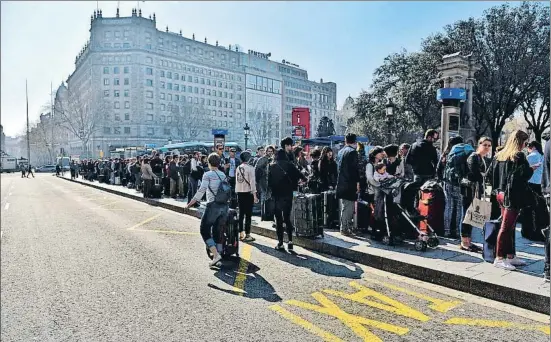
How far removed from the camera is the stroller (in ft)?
23.3

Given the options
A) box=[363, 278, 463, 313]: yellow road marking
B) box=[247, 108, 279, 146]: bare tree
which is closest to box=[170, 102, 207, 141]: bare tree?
box=[247, 108, 279, 146]: bare tree

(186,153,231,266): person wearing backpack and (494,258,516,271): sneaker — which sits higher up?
(186,153,231,266): person wearing backpack

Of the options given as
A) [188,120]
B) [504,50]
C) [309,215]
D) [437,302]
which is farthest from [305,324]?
[188,120]

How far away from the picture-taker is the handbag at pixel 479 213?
639cm

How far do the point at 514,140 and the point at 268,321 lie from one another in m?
4.00

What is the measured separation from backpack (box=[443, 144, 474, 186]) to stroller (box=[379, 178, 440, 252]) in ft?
2.61

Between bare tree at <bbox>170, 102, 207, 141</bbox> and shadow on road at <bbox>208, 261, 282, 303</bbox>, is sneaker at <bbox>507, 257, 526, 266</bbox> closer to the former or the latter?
shadow on road at <bbox>208, 261, 282, 303</bbox>

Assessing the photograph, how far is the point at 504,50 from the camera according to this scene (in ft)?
86.0

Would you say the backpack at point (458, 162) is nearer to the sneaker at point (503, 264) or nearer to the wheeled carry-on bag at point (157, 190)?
the sneaker at point (503, 264)

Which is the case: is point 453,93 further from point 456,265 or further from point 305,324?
point 305,324

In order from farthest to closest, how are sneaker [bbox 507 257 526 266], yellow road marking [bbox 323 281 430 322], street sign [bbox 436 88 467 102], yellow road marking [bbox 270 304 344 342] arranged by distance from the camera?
1. street sign [bbox 436 88 467 102]
2. sneaker [bbox 507 257 526 266]
3. yellow road marking [bbox 323 281 430 322]
4. yellow road marking [bbox 270 304 344 342]

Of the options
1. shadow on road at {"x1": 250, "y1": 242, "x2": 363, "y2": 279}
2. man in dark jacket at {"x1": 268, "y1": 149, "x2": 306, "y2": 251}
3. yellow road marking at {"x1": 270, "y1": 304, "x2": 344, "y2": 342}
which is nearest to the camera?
yellow road marking at {"x1": 270, "y1": 304, "x2": 344, "y2": 342}

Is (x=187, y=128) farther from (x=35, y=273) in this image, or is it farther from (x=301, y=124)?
(x=35, y=273)

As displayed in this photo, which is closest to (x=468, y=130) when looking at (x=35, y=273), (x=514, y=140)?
(x=514, y=140)
